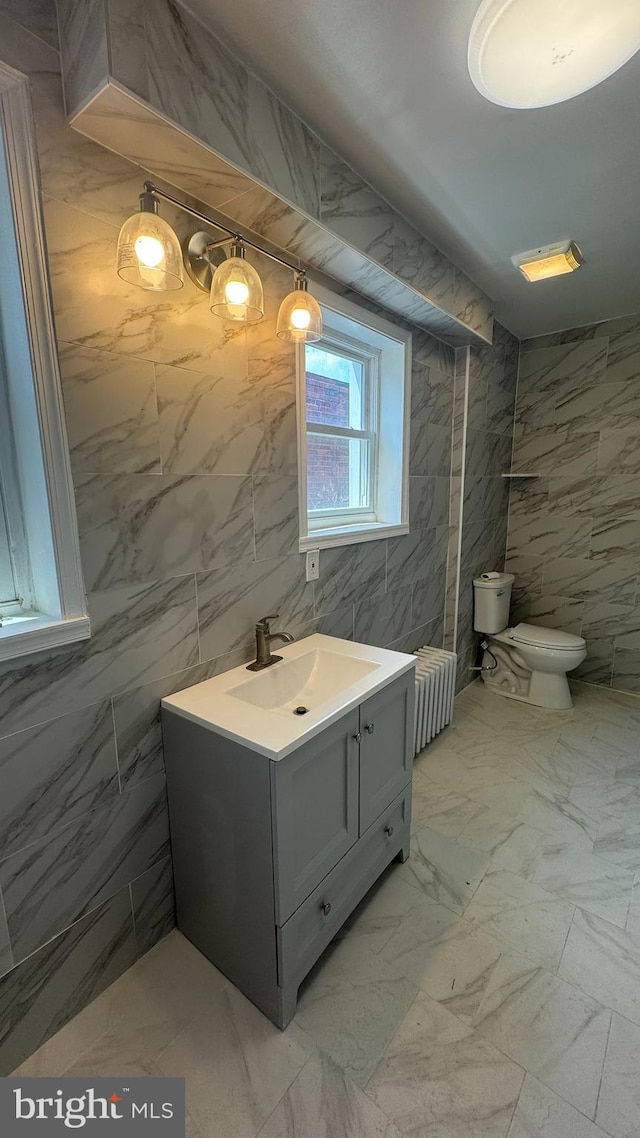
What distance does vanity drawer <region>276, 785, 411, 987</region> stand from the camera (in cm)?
121

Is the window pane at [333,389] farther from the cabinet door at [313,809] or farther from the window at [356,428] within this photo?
the cabinet door at [313,809]

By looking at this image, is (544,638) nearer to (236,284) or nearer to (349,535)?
(349,535)

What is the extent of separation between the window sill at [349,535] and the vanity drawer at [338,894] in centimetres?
100

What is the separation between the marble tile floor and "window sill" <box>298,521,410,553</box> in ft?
4.20

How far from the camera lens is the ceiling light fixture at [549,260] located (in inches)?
77.7

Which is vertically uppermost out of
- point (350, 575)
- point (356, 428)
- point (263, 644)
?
point (356, 428)

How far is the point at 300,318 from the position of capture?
141cm

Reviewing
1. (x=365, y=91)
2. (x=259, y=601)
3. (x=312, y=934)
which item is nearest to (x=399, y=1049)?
(x=312, y=934)

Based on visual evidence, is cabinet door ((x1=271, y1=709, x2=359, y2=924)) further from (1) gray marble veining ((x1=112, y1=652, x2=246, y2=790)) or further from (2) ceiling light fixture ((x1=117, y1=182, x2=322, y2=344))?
(2) ceiling light fixture ((x1=117, y1=182, x2=322, y2=344))

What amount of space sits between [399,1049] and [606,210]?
2.84 m

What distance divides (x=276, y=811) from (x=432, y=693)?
1490 mm

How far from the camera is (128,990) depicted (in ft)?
4.33

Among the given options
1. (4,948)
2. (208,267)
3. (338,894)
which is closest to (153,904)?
(4,948)

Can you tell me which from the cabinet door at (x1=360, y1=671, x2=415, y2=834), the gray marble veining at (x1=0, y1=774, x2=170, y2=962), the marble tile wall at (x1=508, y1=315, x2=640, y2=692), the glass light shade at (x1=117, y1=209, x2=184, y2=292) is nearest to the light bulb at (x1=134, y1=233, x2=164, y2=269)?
the glass light shade at (x1=117, y1=209, x2=184, y2=292)
